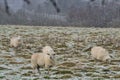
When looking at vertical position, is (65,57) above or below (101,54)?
below

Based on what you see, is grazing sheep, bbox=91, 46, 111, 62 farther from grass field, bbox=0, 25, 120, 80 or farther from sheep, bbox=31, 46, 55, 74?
sheep, bbox=31, 46, 55, 74

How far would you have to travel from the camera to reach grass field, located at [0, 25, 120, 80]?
23922 mm

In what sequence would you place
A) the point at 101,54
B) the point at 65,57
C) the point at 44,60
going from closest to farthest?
the point at 44,60, the point at 101,54, the point at 65,57

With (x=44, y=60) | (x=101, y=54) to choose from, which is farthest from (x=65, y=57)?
(x=44, y=60)

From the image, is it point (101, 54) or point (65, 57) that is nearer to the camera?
point (101, 54)

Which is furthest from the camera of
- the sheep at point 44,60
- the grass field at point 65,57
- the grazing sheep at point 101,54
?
the grazing sheep at point 101,54

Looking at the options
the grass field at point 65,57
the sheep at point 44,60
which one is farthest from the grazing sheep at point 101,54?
the sheep at point 44,60

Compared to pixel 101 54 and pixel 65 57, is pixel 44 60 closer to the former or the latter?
pixel 101 54

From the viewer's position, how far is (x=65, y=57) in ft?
107

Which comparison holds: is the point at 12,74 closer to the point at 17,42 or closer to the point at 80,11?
the point at 17,42

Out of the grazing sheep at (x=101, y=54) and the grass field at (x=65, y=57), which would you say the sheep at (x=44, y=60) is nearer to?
the grass field at (x=65, y=57)

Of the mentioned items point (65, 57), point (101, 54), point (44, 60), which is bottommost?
point (65, 57)

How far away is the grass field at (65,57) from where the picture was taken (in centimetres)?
2392

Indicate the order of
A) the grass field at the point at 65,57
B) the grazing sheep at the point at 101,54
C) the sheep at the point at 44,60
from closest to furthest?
the sheep at the point at 44,60, the grass field at the point at 65,57, the grazing sheep at the point at 101,54
